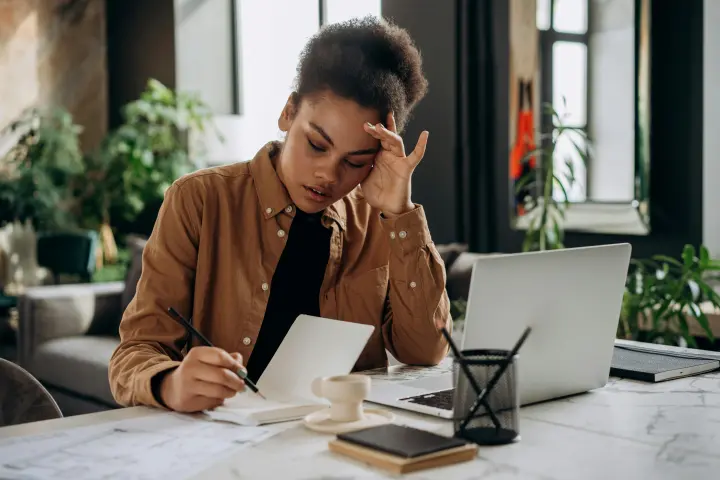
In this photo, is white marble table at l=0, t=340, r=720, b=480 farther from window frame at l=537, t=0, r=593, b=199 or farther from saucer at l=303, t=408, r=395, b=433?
window frame at l=537, t=0, r=593, b=199

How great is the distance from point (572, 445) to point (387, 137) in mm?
727

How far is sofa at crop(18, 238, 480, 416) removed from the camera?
3.79 metres

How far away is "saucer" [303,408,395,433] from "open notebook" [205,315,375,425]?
0.14 feet

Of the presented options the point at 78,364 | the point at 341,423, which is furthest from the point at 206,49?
the point at 341,423

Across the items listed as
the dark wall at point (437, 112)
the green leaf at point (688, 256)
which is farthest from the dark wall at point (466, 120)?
the green leaf at point (688, 256)

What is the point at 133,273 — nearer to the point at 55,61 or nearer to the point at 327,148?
the point at 327,148

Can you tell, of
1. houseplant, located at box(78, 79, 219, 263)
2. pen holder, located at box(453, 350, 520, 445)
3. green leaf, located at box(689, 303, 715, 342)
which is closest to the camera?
pen holder, located at box(453, 350, 520, 445)

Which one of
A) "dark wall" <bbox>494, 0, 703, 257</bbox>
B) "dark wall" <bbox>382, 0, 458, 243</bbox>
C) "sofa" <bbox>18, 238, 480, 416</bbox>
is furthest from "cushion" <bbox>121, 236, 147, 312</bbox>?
"dark wall" <bbox>494, 0, 703, 257</bbox>

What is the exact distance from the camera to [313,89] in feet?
5.49

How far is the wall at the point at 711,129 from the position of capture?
3.25 meters

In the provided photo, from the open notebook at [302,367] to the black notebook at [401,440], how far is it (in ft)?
0.63

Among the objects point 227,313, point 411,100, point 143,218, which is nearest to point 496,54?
point 411,100

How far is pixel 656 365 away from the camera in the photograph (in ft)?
5.30

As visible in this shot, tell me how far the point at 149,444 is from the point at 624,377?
848mm
